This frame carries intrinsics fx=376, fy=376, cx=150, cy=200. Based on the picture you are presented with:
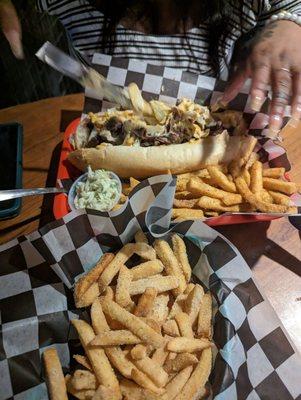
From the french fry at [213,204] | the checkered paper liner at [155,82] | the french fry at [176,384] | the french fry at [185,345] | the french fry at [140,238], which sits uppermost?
the checkered paper liner at [155,82]

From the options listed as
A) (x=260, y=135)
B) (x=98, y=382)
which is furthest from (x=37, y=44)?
(x=98, y=382)

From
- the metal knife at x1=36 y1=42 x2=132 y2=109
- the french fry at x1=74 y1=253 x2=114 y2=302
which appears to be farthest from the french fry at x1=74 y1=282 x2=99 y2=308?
the metal knife at x1=36 y1=42 x2=132 y2=109

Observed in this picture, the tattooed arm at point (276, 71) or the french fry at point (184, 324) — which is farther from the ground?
the tattooed arm at point (276, 71)

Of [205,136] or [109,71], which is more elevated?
[109,71]

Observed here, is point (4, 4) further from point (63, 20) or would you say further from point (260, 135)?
point (260, 135)

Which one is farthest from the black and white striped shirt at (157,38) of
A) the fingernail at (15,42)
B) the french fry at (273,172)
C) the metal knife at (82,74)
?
the french fry at (273,172)

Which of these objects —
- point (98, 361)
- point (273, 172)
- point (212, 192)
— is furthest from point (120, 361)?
point (273, 172)

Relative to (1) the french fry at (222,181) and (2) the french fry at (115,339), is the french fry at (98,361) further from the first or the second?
(1) the french fry at (222,181)
